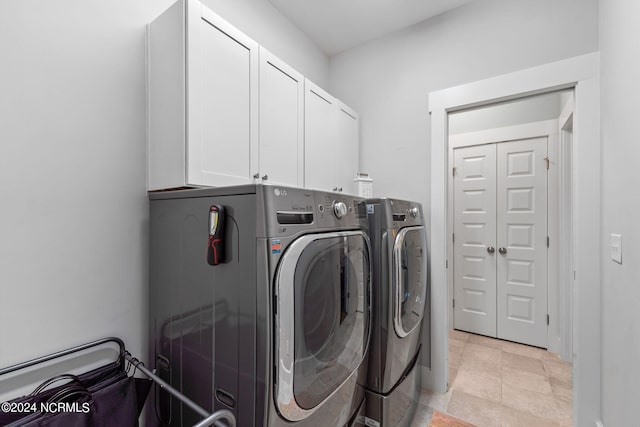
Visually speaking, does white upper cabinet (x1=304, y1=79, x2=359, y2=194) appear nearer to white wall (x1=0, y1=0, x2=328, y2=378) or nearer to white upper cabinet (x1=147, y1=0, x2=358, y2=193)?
white upper cabinet (x1=147, y1=0, x2=358, y2=193)

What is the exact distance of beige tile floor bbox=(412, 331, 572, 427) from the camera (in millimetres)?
1887

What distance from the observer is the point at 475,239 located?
10.6ft

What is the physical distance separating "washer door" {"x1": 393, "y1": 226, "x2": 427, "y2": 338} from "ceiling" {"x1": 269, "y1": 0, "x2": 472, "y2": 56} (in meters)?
1.68

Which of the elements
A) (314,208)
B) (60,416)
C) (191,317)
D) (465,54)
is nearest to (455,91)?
(465,54)

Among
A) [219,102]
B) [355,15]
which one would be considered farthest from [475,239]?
[219,102]

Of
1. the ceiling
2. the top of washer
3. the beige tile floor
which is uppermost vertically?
the ceiling

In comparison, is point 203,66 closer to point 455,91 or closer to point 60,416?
point 60,416

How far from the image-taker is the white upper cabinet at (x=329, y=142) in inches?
77.5

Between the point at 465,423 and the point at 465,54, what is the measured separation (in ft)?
8.52

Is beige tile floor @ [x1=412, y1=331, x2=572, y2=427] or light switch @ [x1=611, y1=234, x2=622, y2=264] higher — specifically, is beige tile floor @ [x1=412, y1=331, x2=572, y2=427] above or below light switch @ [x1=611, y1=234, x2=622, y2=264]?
below

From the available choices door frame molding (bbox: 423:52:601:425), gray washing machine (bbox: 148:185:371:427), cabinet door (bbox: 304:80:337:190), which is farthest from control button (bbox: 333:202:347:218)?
door frame molding (bbox: 423:52:601:425)

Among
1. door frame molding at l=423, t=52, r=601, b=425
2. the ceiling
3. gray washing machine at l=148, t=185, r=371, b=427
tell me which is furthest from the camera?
the ceiling

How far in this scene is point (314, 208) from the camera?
1047 millimetres

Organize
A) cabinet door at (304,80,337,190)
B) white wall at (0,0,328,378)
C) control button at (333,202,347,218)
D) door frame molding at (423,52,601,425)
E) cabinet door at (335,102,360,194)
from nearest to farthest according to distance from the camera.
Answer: white wall at (0,0,328,378), control button at (333,202,347,218), door frame molding at (423,52,601,425), cabinet door at (304,80,337,190), cabinet door at (335,102,360,194)
